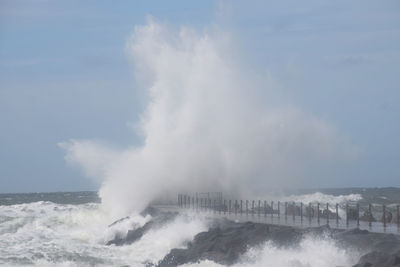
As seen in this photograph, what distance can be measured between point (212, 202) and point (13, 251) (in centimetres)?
1641

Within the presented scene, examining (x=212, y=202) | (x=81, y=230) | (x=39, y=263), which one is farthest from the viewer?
(x=212, y=202)

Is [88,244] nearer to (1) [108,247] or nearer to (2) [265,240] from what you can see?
(1) [108,247]

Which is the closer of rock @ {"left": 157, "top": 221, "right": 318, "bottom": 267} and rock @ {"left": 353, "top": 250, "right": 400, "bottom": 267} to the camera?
rock @ {"left": 353, "top": 250, "right": 400, "bottom": 267}

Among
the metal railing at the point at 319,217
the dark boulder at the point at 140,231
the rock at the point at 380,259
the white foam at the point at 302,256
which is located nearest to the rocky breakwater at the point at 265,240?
the rock at the point at 380,259

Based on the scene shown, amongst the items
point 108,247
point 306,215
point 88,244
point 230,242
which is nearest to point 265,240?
point 230,242

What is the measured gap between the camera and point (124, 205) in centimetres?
4459

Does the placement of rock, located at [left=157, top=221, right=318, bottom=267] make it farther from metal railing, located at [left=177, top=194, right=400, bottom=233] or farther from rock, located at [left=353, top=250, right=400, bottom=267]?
rock, located at [left=353, top=250, right=400, bottom=267]

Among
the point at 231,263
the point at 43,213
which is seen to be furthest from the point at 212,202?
the point at 231,263

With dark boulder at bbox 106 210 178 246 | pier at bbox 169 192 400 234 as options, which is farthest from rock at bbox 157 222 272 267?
dark boulder at bbox 106 210 178 246

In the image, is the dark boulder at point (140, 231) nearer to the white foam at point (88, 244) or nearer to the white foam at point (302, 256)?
the white foam at point (88, 244)

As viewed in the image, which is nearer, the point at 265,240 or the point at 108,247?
the point at 265,240

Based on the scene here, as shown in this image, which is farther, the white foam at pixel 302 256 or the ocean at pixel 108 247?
the ocean at pixel 108 247

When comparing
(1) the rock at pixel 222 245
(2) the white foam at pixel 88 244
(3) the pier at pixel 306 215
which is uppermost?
(3) the pier at pixel 306 215

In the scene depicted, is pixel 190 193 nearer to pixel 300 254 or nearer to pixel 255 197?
pixel 255 197
